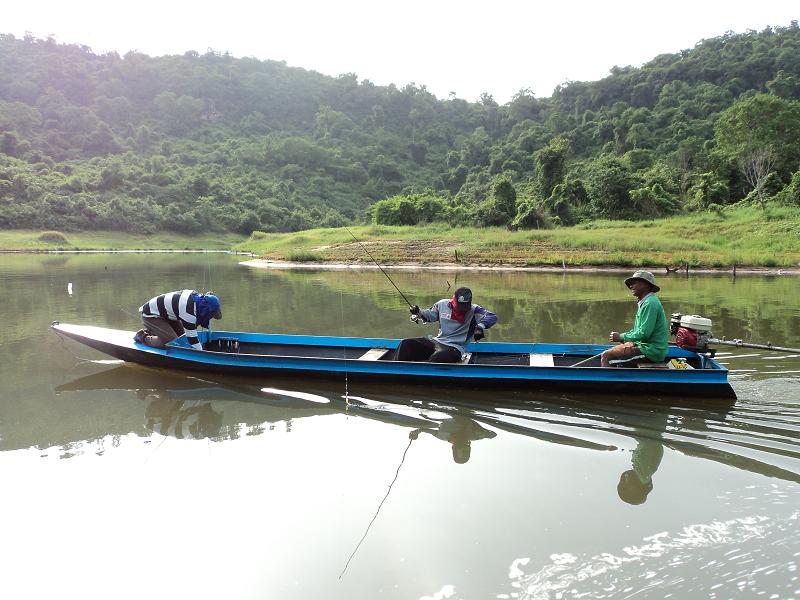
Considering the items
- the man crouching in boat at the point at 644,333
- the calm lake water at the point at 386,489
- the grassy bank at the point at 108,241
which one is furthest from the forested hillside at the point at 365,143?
the calm lake water at the point at 386,489

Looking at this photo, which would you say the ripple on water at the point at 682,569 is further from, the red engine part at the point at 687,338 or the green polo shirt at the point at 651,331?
the red engine part at the point at 687,338


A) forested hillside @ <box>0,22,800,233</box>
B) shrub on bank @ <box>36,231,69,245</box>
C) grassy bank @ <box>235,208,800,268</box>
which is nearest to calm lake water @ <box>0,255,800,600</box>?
grassy bank @ <box>235,208,800,268</box>

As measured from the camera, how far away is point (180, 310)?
9.15 metres

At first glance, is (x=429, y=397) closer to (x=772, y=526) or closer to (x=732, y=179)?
(x=772, y=526)

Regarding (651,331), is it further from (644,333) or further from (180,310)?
(180,310)

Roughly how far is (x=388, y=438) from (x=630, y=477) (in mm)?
2708

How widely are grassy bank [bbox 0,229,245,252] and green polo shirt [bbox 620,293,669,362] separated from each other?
6021cm

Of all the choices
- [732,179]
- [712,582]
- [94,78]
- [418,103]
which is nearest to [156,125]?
[94,78]

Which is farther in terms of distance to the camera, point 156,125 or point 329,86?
point 329,86

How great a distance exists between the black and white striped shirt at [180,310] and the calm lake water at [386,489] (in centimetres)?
81

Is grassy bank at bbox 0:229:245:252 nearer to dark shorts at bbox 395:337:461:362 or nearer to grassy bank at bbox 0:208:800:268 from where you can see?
grassy bank at bbox 0:208:800:268

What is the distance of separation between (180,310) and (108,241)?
63.1 meters

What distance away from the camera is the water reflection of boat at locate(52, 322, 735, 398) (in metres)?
7.58

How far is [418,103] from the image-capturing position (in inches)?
5217
